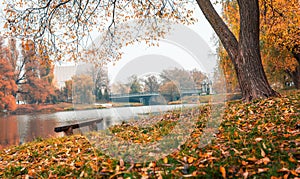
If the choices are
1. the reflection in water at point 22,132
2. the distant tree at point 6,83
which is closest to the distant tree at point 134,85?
the reflection in water at point 22,132

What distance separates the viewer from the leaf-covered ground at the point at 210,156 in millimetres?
2324

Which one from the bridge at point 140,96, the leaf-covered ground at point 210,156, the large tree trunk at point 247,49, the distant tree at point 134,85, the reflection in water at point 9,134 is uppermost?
the large tree trunk at point 247,49

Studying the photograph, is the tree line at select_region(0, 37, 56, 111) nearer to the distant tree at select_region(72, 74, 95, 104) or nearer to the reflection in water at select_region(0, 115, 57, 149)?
the reflection in water at select_region(0, 115, 57, 149)

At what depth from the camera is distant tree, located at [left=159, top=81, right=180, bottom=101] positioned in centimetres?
433

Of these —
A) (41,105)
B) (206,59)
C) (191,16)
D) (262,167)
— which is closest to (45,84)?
(41,105)

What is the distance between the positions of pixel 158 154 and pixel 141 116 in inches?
77.3

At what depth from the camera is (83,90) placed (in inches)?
159

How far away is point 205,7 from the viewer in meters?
5.67

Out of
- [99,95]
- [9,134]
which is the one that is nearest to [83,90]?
[99,95]

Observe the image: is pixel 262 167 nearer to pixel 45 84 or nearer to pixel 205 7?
pixel 205 7

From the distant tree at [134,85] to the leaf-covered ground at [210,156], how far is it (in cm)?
62

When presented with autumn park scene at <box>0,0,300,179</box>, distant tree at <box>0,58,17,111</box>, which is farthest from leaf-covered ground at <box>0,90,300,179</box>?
distant tree at <box>0,58,17,111</box>

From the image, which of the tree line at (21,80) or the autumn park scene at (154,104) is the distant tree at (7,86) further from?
the autumn park scene at (154,104)

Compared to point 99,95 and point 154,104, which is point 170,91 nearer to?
point 154,104
